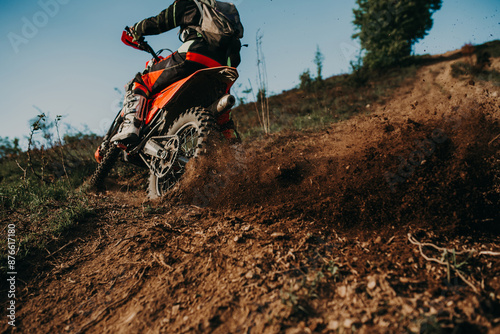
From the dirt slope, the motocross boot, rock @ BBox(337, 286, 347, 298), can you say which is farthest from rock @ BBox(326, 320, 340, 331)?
the motocross boot

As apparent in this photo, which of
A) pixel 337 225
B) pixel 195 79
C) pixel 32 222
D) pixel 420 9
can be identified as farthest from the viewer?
pixel 420 9

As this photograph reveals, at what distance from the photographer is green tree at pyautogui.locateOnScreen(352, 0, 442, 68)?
16.2 metres

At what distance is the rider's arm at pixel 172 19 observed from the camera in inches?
113

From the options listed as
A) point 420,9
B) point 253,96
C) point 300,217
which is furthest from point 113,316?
point 420,9

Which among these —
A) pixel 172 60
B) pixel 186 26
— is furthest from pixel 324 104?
pixel 172 60

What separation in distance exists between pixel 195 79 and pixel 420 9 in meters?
22.9

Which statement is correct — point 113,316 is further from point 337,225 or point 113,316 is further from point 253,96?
point 253,96

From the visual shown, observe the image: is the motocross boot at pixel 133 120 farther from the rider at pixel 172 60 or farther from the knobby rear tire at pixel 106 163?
the knobby rear tire at pixel 106 163

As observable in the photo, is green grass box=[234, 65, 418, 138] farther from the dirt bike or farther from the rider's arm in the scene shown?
the rider's arm

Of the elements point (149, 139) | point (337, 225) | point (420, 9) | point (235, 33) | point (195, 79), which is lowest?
point (337, 225)

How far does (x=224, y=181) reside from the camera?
2.54m

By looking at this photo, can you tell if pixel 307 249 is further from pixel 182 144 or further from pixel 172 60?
pixel 172 60

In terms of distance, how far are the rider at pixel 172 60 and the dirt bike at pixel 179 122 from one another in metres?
0.11

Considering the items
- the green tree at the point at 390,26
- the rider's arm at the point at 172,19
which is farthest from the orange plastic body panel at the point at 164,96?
the green tree at the point at 390,26
